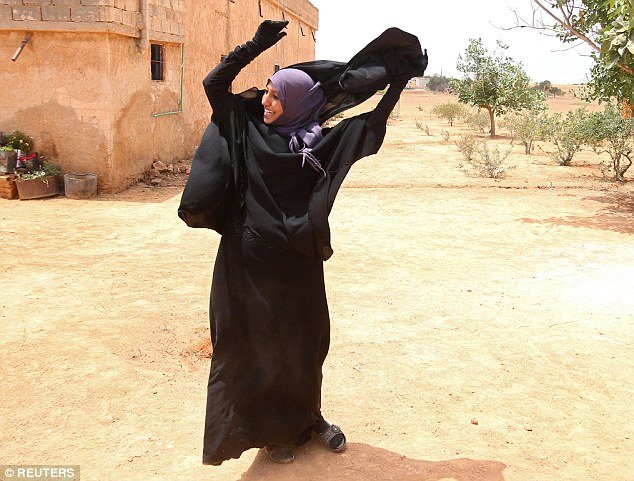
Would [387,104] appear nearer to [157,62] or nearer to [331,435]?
[331,435]

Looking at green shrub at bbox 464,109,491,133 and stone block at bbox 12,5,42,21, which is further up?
stone block at bbox 12,5,42,21

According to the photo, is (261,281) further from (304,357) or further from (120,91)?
(120,91)

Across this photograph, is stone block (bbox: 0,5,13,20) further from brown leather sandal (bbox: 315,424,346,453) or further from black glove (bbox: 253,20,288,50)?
brown leather sandal (bbox: 315,424,346,453)

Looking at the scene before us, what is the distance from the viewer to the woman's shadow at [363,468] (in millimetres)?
2680

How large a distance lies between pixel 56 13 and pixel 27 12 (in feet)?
1.43

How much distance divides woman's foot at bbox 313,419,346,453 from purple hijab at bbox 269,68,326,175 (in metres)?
1.25

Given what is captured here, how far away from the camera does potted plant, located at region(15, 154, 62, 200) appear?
29.2 feet

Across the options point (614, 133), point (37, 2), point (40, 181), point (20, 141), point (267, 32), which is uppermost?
point (37, 2)

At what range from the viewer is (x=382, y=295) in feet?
17.0

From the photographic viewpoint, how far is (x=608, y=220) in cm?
802

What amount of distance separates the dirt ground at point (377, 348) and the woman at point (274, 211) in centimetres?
35

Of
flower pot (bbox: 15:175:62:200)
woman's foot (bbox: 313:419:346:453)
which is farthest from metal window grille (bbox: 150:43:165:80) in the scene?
woman's foot (bbox: 313:419:346:453)
